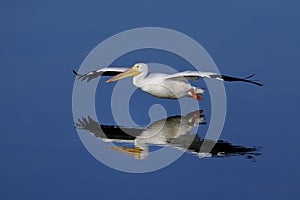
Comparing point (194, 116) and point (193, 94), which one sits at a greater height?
point (193, 94)

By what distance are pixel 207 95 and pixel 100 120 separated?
1.32 meters

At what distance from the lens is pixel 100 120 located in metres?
9.22

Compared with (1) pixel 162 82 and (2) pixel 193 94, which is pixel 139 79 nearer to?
(1) pixel 162 82

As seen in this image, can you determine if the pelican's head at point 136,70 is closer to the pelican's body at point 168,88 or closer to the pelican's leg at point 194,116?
the pelican's body at point 168,88

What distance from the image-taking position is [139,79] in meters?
10.0

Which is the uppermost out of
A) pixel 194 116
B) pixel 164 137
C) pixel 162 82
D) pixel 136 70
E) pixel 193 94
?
pixel 136 70

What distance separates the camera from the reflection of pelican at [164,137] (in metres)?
8.48

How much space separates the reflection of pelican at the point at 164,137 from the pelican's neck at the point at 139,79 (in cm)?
79

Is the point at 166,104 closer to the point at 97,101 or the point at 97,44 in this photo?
the point at 97,101

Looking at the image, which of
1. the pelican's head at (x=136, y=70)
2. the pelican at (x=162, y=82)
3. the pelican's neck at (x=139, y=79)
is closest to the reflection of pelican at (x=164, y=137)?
the pelican at (x=162, y=82)

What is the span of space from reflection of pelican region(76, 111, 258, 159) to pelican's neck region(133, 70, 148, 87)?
789 mm

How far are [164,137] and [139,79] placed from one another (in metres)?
1.32

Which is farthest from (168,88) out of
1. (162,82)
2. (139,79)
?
(139,79)

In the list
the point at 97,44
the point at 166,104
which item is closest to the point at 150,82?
the point at 166,104
